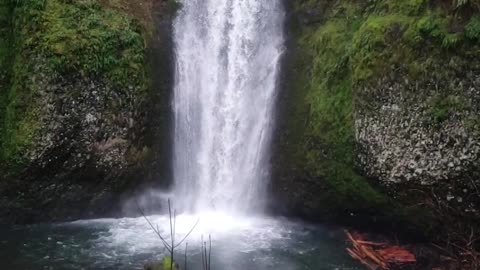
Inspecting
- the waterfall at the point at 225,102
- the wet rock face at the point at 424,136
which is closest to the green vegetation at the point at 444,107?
the wet rock face at the point at 424,136

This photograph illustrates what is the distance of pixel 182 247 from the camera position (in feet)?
29.9

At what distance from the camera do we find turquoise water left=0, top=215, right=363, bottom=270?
27.8ft

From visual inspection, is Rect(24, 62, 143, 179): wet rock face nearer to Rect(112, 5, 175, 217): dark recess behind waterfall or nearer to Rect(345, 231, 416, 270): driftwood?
Rect(112, 5, 175, 217): dark recess behind waterfall

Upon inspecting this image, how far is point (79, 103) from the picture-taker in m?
9.80

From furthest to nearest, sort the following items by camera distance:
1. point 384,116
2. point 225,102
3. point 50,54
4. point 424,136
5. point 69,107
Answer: point 225,102 < point 69,107 < point 50,54 < point 384,116 < point 424,136

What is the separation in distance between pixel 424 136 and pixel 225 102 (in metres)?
4.40

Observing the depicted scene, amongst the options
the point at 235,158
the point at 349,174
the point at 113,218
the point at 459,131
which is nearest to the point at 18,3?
the point at 113,218

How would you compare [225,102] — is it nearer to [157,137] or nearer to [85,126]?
[157,137]

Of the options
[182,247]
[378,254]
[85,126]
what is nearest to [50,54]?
[85,126]

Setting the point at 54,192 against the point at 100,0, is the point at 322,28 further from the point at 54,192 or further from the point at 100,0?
the point at 54,192

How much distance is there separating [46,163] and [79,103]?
1313mm

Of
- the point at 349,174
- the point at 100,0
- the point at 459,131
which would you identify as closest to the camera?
the point at 459,131

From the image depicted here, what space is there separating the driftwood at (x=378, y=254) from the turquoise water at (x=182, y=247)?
204 millimetres

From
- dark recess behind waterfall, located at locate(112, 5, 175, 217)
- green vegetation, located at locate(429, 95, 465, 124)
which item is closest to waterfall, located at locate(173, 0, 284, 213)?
dark recess behind waterfall, located at locate(112, 5, 175, 217)
